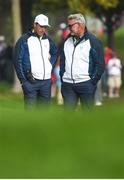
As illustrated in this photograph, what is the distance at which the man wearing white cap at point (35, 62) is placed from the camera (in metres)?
9.85

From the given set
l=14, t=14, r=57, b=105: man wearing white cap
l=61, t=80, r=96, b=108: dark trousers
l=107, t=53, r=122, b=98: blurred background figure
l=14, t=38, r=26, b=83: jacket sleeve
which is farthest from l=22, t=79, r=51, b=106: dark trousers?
l=107, t=53, r=122, b=98: blurred background figure

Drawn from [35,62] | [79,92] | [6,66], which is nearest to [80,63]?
[79,92]

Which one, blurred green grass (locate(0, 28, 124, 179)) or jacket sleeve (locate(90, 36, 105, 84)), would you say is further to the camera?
jacket sleeve (locate(90, 36, 105, 84))

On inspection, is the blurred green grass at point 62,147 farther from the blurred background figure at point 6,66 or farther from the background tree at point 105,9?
the blurred background figure at point 6,66

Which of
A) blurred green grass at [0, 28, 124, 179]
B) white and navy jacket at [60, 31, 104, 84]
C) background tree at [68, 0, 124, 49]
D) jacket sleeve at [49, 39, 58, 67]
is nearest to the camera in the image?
blurred green grass at [0, 28, 124, 179]

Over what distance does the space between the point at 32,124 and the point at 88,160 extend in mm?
393

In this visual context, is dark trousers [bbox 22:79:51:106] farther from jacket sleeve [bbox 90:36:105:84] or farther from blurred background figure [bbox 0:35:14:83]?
blurred background figure [bbox 0:35:14:83]

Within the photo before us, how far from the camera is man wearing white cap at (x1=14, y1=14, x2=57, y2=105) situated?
985cm

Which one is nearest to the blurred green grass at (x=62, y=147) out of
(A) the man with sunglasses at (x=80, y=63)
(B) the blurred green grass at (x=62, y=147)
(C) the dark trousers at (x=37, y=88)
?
(B) the blurred green grass at (x=62, y=147)

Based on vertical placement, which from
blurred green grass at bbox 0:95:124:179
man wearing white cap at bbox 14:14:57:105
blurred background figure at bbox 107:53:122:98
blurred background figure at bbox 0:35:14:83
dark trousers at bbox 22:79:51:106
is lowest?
blurred background figure at bbox 0:35:14:83

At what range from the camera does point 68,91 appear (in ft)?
31.1

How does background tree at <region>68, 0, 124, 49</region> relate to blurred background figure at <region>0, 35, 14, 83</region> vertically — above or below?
above

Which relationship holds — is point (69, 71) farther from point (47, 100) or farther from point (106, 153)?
point (106, 153)

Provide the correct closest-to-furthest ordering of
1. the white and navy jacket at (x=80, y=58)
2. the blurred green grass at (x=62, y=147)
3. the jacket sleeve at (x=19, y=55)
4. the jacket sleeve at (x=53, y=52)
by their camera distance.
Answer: the blurred green grass at (x=62, y=147), the white and navy jacket at (x=80, y=58), the jacket sleeve at (x=19, y=55), the jacket sleeve at (x=53, y=52)
